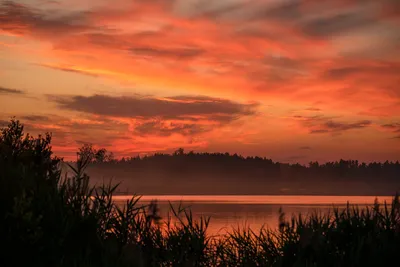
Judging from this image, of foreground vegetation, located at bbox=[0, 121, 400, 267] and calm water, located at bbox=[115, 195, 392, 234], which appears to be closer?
foreground vegetation, located at bbox=[0, 121, 400, 267]

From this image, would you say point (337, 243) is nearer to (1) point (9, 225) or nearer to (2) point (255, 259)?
(2) point (255, 259)

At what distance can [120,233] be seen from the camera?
43.9 feet

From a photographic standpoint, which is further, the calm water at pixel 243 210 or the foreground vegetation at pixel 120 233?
the calm water at pixel 243 210

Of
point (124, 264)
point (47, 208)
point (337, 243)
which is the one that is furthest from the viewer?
point (337, 243)

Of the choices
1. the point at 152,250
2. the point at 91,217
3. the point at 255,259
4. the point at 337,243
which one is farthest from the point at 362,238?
the point at 91,217

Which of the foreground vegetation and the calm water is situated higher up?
the foreground vegetation

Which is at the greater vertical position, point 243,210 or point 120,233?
point 120,233

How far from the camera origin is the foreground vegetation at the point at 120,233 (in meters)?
11.6

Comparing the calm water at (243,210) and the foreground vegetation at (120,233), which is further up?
the foreground vegetation at (120,233)

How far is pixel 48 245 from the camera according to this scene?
1173 centimetres

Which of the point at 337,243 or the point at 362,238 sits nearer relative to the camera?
the point at 362,238

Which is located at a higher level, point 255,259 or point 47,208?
point 47,208

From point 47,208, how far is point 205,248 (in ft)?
11.8

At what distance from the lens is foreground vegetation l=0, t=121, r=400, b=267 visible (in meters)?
11.6
